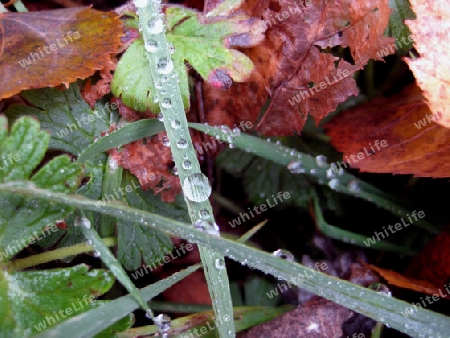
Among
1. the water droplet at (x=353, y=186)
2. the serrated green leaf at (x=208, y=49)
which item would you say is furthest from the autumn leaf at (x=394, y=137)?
the serrated green leaf at (x=208, y=49)

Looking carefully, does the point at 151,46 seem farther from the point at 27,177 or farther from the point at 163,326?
the point at 163,326

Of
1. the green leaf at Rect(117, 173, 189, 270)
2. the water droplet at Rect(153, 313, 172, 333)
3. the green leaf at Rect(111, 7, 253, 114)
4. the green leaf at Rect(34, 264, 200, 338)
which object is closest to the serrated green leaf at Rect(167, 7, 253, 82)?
the green leaf at Rect(111, 7, 253, 114)

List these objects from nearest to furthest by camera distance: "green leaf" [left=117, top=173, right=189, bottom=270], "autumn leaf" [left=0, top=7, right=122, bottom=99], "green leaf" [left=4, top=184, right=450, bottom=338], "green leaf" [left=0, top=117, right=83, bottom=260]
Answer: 1. "green leaf" [left=4, top=184, right=450, bottom=338]
2. "green leaf" [left=0, top=117, right=83, bottom=260]
3. "autumn leaf" [left=0, top=7, right=122, bottom=99]
4. "green leaf" [left=117, top=173, right=189, bottom=270]

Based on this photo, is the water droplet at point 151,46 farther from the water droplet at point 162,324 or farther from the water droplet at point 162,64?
the water droplet at point 162,324

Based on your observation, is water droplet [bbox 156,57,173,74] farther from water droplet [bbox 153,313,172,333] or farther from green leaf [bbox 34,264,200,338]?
water droplet [bbox 153,313,172,333]

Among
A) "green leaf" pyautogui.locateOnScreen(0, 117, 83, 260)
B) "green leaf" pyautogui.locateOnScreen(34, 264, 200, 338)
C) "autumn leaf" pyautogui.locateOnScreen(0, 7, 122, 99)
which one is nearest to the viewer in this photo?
"green leaf" pyautogui.locateOnScreen(34, 264, 200, 338)

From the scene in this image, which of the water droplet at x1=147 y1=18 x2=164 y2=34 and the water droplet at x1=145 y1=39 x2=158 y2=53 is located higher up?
the water droplet at x1=147 y1=18 x2=164 y2=34

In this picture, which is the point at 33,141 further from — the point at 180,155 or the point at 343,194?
the point at 343,194
